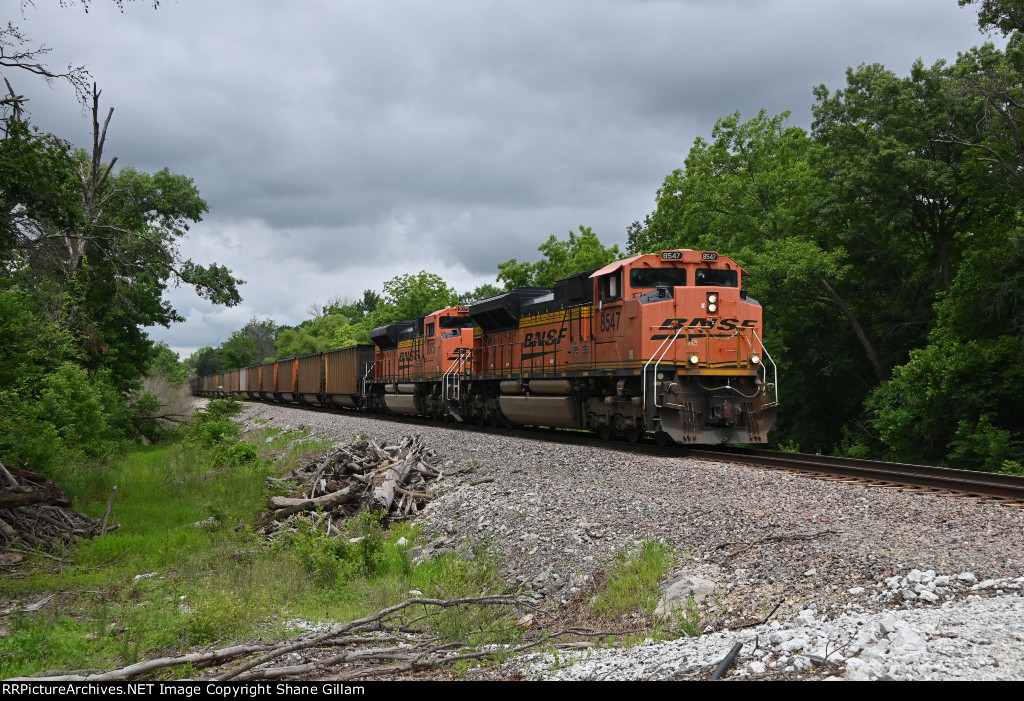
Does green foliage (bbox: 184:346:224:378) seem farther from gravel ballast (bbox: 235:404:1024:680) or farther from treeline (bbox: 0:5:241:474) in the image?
gravel ballast (bbox: 235:404:1024:680)

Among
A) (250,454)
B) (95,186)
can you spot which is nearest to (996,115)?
(250,454)

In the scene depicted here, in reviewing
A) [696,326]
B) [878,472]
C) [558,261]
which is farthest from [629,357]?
[558,261]

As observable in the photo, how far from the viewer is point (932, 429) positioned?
22.4 metres

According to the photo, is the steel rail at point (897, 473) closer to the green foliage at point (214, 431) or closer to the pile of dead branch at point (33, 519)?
the pile of dead branch at point (33, 519)

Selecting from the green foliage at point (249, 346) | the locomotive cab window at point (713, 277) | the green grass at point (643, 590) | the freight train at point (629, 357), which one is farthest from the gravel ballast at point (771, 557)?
the green foliage at point (249, 346)

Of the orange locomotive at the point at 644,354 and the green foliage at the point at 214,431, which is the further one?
the green foliage at the point at 214,431

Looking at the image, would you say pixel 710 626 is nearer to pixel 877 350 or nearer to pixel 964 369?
pixel 964 369

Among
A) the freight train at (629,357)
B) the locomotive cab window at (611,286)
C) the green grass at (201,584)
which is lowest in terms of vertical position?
the green grass at (201,584)

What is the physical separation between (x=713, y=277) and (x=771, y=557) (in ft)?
34.5

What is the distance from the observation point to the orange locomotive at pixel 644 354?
1517 cm

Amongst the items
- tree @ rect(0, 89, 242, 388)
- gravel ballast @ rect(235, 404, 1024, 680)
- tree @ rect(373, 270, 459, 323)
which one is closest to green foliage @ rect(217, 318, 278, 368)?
tree @ rect(373, 270, 459, 323)

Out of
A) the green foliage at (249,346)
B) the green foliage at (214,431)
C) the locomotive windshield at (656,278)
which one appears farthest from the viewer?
the green foliage at (249,346)

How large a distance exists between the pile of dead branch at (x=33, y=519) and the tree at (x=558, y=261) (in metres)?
35.0

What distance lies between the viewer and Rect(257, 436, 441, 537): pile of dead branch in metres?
12.7
